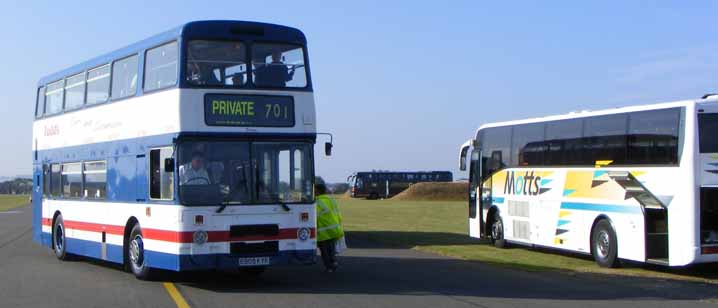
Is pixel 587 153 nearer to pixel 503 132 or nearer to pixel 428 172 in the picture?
pixel 503 132

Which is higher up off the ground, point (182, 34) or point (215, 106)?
point (182, 34)

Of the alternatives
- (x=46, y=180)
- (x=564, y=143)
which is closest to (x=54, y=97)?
(x=46, y=180)

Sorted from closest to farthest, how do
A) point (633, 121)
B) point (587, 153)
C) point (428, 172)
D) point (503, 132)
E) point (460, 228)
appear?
point (633, 121), point (587, 153), point (503, 132), point (460, 228), point (428, 172)

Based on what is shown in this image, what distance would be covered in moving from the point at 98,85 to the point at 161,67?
3.40 metres

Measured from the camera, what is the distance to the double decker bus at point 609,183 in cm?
1507

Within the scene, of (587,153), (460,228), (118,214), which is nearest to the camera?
(118,214)

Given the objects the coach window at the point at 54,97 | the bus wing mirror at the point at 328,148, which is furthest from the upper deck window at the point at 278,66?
the coach window at the point at 54,97

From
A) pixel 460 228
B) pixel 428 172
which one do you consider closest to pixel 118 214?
pixel 460 228

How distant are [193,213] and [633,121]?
28.8 ft

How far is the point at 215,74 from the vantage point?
1345cm

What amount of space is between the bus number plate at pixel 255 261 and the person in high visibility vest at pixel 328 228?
1.83 m

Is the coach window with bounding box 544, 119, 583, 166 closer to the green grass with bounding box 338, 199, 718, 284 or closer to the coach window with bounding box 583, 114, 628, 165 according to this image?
the coach window with bounding box 583, 114, 628, 165

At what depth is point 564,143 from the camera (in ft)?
62.8

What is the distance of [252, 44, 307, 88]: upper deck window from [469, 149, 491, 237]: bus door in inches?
407
